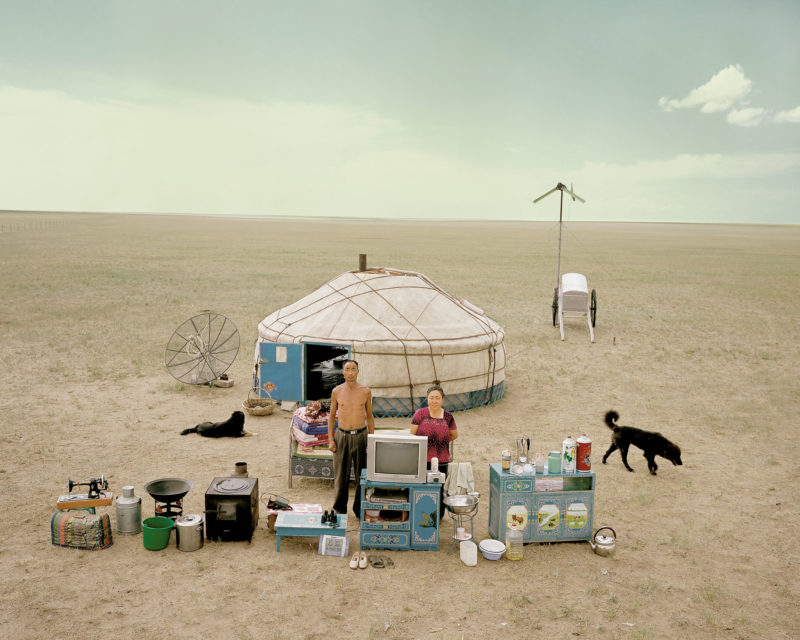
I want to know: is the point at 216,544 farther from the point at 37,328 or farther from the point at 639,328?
the point at 639,328

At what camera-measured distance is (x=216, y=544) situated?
278 inches

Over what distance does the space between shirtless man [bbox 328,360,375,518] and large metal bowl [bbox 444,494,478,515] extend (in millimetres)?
1051

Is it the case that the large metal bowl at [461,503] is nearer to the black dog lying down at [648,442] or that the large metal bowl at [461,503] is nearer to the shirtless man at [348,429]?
the shirtless man at [348,429]

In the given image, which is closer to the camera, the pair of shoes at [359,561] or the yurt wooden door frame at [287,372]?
the pair of shoes at [359,561]

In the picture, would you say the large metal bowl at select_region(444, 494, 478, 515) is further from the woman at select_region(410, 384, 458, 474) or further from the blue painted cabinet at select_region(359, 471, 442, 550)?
the woman at select_region(410, 384, 458, 474)

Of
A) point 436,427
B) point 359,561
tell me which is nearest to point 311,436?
point 436,427

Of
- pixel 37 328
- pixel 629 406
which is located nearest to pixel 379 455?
pixel 629 406

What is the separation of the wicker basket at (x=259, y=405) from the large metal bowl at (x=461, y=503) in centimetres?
556

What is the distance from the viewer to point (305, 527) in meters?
6.88

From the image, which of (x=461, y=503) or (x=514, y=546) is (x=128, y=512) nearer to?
(x=461, y=503)

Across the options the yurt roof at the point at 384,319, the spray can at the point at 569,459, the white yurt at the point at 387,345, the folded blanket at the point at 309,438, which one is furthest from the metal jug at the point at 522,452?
the yurt roof at the point at 384,319

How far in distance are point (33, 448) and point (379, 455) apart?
597cm

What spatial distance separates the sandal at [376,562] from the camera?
22.0 feet

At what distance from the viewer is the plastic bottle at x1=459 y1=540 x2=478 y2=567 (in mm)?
6703
